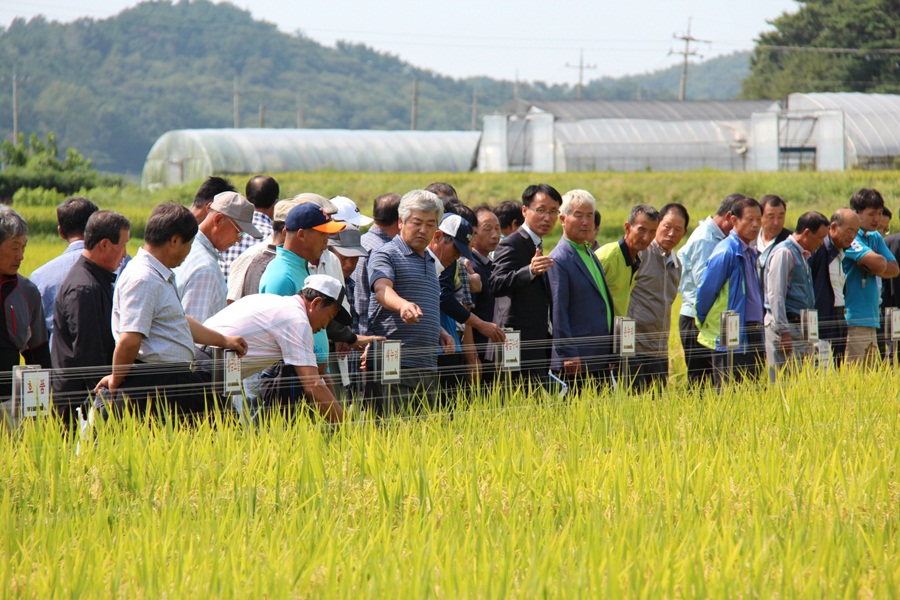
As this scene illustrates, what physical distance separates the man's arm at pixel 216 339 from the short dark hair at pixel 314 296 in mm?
303

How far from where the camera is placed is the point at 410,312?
4523 millimetres

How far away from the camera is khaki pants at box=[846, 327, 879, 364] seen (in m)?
6.99

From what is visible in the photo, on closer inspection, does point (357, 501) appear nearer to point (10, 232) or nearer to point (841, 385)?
point (10, 232)

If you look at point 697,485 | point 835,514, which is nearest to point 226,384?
point 697,485

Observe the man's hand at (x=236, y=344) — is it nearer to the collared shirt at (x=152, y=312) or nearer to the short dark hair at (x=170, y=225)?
the collared shirt at (x=152, y=312)

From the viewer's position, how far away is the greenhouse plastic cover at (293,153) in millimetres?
32344

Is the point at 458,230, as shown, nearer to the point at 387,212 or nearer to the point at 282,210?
the point at 387,212

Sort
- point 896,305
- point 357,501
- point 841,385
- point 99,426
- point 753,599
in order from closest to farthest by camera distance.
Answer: point 753,599
point 357,501
point 99,426
point 841,385
point 896,305

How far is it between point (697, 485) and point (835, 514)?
1.51 feet

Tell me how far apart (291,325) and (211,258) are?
3.14ft

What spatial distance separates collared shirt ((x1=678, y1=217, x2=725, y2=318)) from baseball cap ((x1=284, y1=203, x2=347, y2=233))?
293 centimetres

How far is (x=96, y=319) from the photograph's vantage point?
4219 mm

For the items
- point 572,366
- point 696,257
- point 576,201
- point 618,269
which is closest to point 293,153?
point 696,257

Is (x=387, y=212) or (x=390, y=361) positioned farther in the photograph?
(x=387, y=212)
